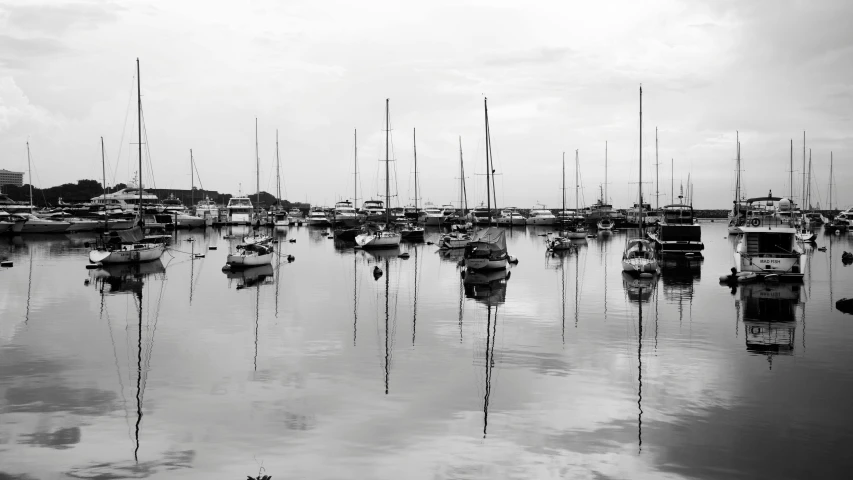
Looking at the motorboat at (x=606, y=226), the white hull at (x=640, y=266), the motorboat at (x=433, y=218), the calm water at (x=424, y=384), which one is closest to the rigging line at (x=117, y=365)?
the calm water at (x=424, y=384)

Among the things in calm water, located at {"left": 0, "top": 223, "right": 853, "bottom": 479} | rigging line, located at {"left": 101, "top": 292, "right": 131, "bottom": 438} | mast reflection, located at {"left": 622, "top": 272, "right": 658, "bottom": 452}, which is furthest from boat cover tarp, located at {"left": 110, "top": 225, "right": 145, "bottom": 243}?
mast reflection, located at {"left": 622, "top": 272, "right": 658, "bottom": 452}

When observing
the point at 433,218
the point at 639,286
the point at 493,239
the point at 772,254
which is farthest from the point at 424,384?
the point at 433,218

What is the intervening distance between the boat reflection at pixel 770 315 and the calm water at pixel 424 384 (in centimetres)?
17

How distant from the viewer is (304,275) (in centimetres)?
4478

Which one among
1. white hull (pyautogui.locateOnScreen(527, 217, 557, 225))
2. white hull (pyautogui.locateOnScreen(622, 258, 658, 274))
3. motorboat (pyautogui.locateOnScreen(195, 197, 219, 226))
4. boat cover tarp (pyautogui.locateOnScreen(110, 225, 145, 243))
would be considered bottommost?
white hull (pyautogui.locateOnScreen(622, 258, 658, 274))

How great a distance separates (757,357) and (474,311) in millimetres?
12236

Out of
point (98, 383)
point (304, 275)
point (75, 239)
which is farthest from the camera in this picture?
point (75, 239)

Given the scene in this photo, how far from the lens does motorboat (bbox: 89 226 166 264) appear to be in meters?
45.9

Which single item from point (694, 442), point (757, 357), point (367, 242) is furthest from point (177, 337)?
point (367, 242)

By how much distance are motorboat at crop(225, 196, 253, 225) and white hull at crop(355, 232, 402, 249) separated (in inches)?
1954

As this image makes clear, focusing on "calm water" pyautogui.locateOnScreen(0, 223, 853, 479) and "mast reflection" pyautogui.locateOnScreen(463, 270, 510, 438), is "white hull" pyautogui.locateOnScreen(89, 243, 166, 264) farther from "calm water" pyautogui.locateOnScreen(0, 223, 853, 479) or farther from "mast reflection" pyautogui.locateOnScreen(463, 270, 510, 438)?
"mast reflection" pyautogui.locateOnScreen(463, 270, 510, 438)

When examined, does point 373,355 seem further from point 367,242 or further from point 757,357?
point 367,242

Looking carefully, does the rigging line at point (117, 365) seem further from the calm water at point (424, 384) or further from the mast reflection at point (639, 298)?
the mast reflection at point (639, 298)

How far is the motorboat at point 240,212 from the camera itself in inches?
4449
